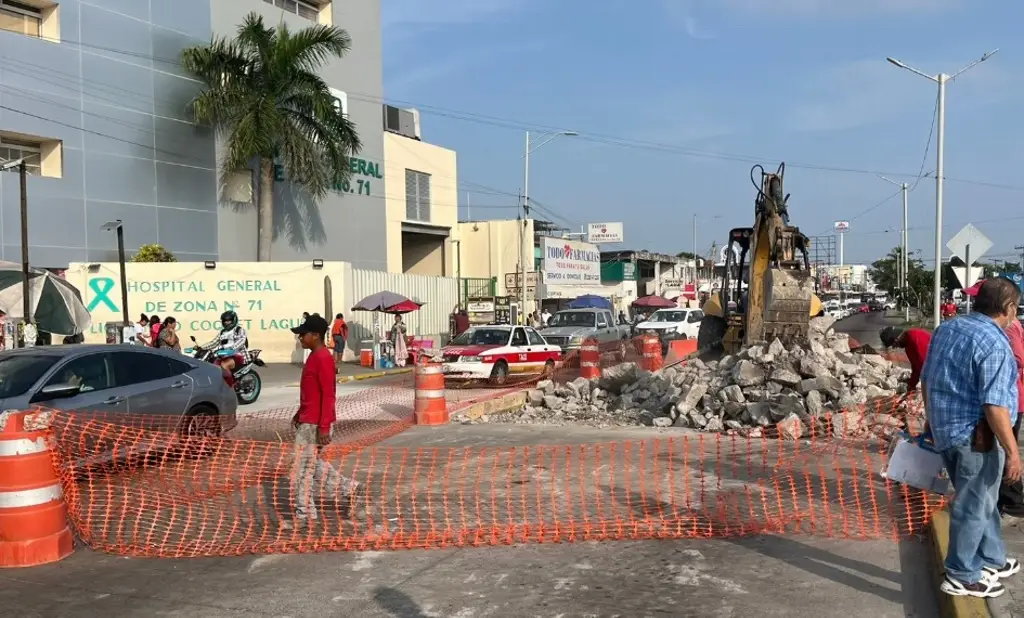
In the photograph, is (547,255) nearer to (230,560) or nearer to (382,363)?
(382,363)

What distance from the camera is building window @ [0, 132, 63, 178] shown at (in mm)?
24547

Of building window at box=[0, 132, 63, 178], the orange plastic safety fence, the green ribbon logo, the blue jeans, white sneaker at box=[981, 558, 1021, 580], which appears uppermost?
building window at box=[0, 132, 63, 178]

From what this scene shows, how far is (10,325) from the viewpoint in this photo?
19.2 metres

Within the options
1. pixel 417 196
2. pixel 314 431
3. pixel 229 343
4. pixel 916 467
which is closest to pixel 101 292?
pixel 229 343

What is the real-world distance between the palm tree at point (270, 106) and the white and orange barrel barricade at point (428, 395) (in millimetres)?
17903

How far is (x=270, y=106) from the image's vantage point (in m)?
28.4

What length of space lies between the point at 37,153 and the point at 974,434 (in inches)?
1061

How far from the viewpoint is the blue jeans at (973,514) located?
442 cm

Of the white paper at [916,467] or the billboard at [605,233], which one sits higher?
the billboard at [605,233]

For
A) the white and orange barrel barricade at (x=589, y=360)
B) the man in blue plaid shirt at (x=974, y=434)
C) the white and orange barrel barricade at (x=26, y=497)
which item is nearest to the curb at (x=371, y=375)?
the white and orange barrel barricade at (x=589, y=360)

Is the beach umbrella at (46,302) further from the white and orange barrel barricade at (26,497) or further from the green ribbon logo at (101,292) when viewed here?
the white and orange barrel barricade at (26,497)

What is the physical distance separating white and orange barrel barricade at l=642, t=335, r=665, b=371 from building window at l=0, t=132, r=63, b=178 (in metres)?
18.1

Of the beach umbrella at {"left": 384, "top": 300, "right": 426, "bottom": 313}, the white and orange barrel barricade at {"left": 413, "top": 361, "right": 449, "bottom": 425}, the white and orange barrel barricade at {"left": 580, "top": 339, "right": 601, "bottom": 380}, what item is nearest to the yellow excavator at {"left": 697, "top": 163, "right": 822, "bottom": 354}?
the white and orange barrel barricade at {"left": 580, "top": 339, "right": 601, "bottom": 380}

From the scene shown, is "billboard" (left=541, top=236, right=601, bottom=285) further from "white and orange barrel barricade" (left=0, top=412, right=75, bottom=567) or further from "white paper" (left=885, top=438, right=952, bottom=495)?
"white paper" (left=885, top=438, right=952, bottom=495)
